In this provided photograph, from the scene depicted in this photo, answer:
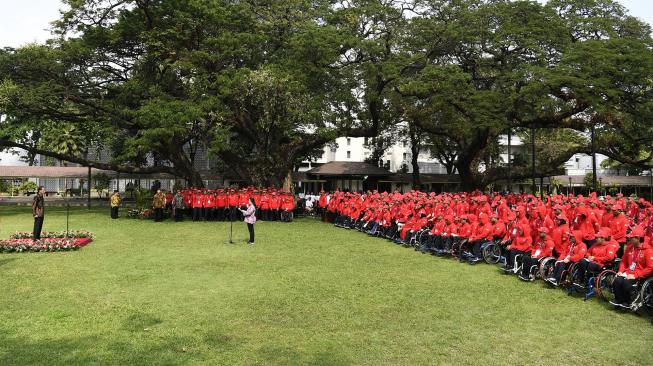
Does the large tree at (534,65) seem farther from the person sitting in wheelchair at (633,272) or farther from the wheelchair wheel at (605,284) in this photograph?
the person sitting in wheelchair at (633,272)

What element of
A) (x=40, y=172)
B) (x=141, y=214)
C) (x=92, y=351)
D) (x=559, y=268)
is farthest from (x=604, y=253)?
(x=40, y=172)

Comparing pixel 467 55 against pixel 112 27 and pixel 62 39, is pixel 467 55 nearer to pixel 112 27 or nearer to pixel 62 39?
pixel 112 27

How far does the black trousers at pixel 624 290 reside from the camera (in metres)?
8.79

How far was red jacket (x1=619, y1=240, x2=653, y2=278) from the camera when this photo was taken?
8711 mm

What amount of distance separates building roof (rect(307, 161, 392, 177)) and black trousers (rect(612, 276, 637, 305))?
33747mm

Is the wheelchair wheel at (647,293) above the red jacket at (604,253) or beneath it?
beneath

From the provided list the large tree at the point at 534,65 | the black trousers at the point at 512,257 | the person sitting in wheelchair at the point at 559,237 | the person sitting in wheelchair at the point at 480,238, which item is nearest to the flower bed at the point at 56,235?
the person sitting in wheelchair at the point at 480,238

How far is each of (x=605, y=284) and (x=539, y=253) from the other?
139 cm

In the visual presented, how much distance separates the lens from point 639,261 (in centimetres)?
891

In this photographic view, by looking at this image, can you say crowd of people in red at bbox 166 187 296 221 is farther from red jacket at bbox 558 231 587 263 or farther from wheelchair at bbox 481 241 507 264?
red jacket at bbox 558 231 587 263

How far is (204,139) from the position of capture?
28516 mm

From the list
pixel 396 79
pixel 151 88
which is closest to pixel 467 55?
pixel 396 79

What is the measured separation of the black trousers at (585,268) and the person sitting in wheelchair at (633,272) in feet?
2.53

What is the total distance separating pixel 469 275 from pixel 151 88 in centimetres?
2067
